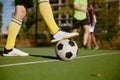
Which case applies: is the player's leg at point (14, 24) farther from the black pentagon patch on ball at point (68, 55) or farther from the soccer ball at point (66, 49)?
the black pentagon patch on ball at point (68, 55)

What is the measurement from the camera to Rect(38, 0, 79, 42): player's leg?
4703mm

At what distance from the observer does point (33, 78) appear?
2967 mm

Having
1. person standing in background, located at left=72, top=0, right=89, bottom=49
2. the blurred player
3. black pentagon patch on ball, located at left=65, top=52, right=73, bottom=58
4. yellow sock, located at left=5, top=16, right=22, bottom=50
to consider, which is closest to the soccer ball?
black pentagon patch on ball, located at left=65, top=52, right=73, bottom=58

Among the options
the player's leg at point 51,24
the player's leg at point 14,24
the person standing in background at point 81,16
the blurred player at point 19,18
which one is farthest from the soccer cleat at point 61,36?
the person standing in background at point 81,16

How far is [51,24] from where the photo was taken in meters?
4.87

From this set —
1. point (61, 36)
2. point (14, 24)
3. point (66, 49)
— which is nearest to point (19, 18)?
point (14, 24)

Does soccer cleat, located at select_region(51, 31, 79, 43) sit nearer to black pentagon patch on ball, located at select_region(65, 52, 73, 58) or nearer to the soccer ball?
the soccer ball

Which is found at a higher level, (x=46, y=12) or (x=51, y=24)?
(x=46, y=12)

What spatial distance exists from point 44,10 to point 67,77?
207cm

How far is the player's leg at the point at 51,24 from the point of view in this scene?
4703 mm

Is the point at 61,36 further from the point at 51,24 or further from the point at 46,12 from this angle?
the point at 46,12

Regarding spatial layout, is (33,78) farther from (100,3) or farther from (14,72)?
(100,3)

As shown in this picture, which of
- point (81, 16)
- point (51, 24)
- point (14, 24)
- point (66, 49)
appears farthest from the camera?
point (81, 16)

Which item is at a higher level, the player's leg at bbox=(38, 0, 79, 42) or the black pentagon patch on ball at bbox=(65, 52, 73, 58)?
the player's leg at bbox=(38, 0, 79, 42)
